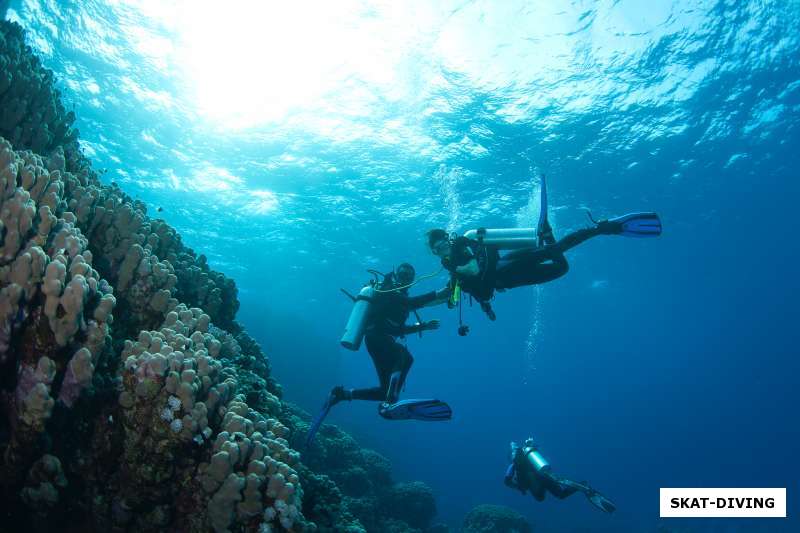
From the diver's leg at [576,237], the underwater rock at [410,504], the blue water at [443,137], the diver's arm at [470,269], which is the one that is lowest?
the underwater rock at [410,504]

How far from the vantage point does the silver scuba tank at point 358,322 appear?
872cm

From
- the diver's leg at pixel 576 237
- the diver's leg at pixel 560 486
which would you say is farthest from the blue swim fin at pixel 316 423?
the diver's leg at pixel 560 486

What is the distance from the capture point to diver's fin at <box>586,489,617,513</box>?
30.7ft

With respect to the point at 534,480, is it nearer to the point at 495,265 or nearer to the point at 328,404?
the point at 328,404

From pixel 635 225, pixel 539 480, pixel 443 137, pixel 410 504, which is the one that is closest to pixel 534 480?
pixel 539 480

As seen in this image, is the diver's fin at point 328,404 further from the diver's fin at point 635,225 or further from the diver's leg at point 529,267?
the diver's fin at point 635,225

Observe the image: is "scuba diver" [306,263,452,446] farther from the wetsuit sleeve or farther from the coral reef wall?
the coral reef wall

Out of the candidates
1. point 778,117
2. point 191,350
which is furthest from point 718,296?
point 191,350

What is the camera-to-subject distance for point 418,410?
738 cm

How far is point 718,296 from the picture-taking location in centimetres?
3862

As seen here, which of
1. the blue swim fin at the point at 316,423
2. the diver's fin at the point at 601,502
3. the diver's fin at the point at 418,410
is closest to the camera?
the diver's fin at the point at 418,410

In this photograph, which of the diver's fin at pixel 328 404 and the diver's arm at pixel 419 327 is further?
the diver's arm at pixel 419 327

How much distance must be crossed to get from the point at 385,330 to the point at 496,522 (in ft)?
35.1

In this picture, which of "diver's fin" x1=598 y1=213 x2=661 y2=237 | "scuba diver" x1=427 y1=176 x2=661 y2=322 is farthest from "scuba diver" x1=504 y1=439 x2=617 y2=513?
"diver's fin" x1=598 y1=213 x2=661 y2=237
